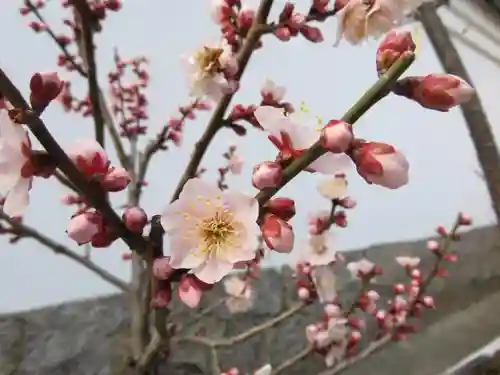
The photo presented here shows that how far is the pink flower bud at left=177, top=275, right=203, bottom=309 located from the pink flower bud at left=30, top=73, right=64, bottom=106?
0.14 m

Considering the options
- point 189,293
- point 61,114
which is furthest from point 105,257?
point 189,293

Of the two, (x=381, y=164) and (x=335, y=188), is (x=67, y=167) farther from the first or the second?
(x=335, y=188)

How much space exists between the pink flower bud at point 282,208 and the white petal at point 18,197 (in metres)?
0.13

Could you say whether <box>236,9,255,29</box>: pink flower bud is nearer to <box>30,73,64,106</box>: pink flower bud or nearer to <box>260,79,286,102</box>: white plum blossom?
<box>260,79,286,102</box>: white plum blossom

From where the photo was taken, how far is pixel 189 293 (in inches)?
14.2

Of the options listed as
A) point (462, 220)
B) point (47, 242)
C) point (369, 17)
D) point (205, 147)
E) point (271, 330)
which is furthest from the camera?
point (271, 330)

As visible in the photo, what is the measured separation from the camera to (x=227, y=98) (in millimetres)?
516

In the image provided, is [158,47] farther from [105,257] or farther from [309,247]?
[309,247]

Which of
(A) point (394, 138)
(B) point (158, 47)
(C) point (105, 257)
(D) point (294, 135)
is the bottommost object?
(D) point (294, 135)

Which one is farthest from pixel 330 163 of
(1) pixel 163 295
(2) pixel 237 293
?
(2) pixel 237 293

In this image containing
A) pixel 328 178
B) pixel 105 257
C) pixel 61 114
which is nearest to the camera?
pixel 328 178

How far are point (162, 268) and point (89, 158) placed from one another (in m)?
0.08

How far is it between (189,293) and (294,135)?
0.38ft

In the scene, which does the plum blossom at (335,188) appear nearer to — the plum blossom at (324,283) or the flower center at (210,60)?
the plum blossom at (324,283)
